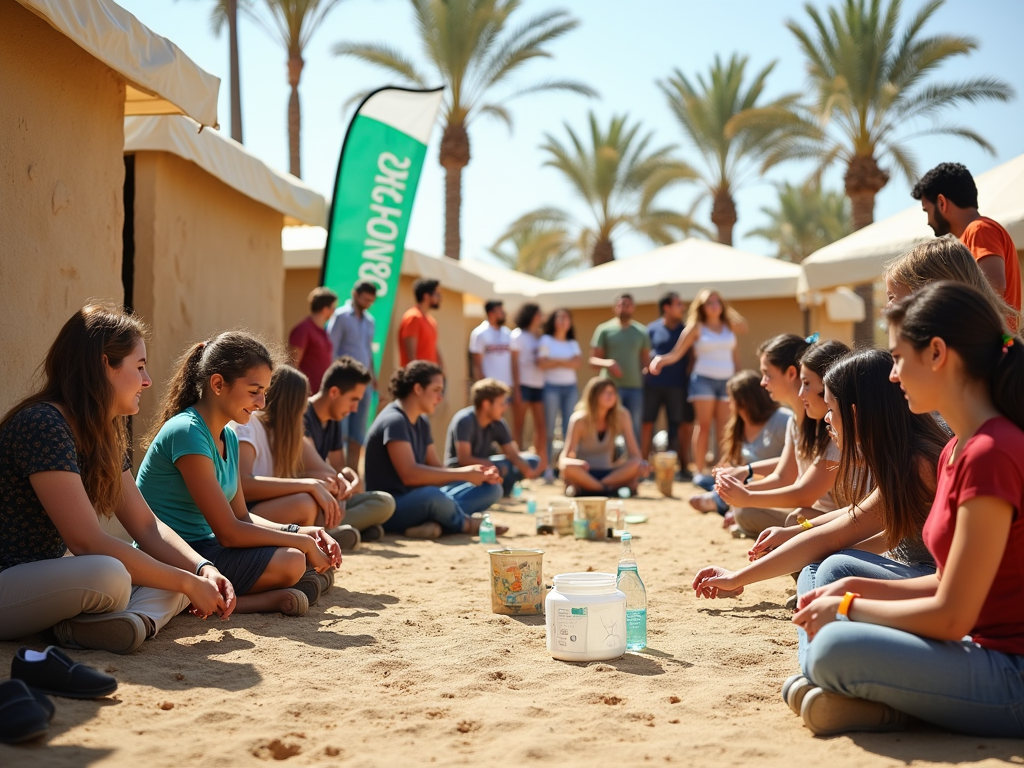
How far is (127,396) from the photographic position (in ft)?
11.6

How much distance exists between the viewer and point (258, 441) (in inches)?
206

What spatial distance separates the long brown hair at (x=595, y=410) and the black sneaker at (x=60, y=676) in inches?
236

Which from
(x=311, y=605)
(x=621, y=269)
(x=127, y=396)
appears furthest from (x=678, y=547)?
(x=621, y=269)

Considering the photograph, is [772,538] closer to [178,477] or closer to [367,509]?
[178,477]

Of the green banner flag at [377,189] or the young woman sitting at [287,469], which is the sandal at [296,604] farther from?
the green banner flag at [377,189]

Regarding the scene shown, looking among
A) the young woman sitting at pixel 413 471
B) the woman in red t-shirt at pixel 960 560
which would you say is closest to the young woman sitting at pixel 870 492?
the woman in red t-shirt at pixel 960 560

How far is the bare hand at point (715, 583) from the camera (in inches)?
133

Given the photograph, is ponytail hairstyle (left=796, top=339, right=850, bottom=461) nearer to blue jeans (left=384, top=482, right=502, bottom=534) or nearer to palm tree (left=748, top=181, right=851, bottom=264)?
blue jeans (left=384, top=482, right=502, bottom=534)

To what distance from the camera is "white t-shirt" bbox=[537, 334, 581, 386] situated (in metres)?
10.9

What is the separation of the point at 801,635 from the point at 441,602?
2.04m

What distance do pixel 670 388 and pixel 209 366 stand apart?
773 centimetres

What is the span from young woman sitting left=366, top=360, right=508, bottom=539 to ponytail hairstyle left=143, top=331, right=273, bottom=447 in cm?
245

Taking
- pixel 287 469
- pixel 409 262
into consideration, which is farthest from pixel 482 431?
pixel 409 262

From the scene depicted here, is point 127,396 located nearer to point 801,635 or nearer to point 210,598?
point 210,598
